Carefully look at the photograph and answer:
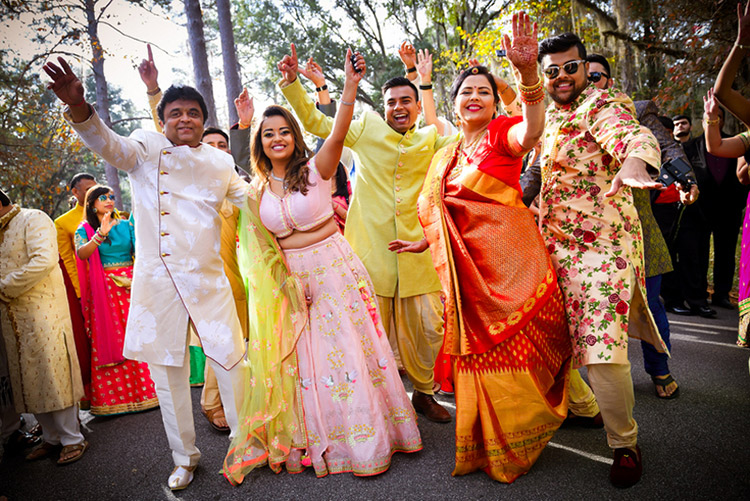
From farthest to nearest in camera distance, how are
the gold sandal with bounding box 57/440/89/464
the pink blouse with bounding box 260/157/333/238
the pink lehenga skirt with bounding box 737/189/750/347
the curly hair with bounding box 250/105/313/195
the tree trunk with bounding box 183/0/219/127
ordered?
the tree trunk with bounding box 183/0/219/127 → the gold sandal with bounding box 57/440/89/464 → the curly hair with bounding box 250/105/313/195 → the pink blouse with bounding box 260/157/333/238 → the pink lehenga skirt with bounding box 737/189/750/347

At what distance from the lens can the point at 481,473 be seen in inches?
86.9

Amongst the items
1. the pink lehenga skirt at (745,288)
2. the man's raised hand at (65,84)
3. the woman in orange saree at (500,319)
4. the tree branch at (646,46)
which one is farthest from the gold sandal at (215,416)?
the tree branch at (646,46)

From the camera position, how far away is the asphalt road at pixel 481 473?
2027 mm

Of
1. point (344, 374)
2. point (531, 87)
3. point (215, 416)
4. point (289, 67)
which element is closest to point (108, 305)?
point (215, 416)

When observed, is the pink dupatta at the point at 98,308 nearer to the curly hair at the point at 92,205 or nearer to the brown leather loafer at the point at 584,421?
the curly hair at the point at 92,205

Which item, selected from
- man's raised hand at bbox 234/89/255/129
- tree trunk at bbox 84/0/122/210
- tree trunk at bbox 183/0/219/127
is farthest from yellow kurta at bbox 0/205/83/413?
tree trunk at bbox 84/0/122/210

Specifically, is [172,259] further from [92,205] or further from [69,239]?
[69,239]

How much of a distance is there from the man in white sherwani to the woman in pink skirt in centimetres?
20

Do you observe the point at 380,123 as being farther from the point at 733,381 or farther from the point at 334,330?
the point at 733,381

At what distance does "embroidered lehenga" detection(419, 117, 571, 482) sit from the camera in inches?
82.0

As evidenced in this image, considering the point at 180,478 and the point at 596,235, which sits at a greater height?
the point at 596,235

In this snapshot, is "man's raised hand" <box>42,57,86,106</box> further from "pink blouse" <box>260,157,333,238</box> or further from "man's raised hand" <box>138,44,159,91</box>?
"pink blouse" <box>260,157,333,238</box>

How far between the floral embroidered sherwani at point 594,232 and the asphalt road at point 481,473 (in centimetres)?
60

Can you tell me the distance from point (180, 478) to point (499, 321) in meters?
1.86
